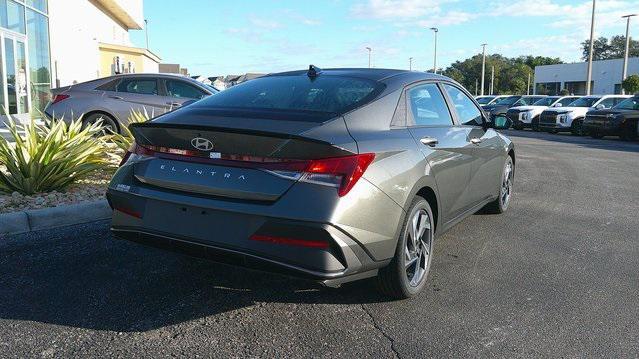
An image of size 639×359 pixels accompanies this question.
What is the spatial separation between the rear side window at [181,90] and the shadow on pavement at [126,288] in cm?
→ 696

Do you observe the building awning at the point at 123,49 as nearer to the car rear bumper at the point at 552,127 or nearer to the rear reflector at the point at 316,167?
the car rear bumper at the point at 552,127

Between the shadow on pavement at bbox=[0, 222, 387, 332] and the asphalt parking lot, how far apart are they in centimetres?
1

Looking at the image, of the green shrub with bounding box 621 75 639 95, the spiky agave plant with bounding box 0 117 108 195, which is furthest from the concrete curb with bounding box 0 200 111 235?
the green shrub with bounding box 621 75 639 95

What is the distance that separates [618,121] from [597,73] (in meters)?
44.9

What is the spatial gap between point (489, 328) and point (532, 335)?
24 centimetres

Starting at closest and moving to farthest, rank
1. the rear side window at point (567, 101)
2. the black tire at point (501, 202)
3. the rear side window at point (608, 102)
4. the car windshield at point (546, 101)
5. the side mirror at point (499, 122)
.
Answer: the side mirror at point (499, 122), the black tire at point (501, 202), the rear side window at point (608, 102), the rear side window at point (567, 101), the car windshield at point (546, 101)

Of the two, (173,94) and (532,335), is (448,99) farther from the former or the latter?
(173,94)

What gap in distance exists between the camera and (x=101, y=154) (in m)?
7.63

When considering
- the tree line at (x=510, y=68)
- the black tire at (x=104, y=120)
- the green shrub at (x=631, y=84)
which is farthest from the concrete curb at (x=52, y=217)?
the tree line at (x=510, y=68)

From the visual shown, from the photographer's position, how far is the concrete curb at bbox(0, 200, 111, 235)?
5145 millimetres

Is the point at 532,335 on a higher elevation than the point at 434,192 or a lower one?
lower

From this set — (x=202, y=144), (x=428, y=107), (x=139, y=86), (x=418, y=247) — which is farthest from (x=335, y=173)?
(x=139, y=86)

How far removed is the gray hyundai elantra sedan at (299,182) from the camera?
10.1 ft

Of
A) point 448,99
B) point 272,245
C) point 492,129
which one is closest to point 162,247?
point 272,245
